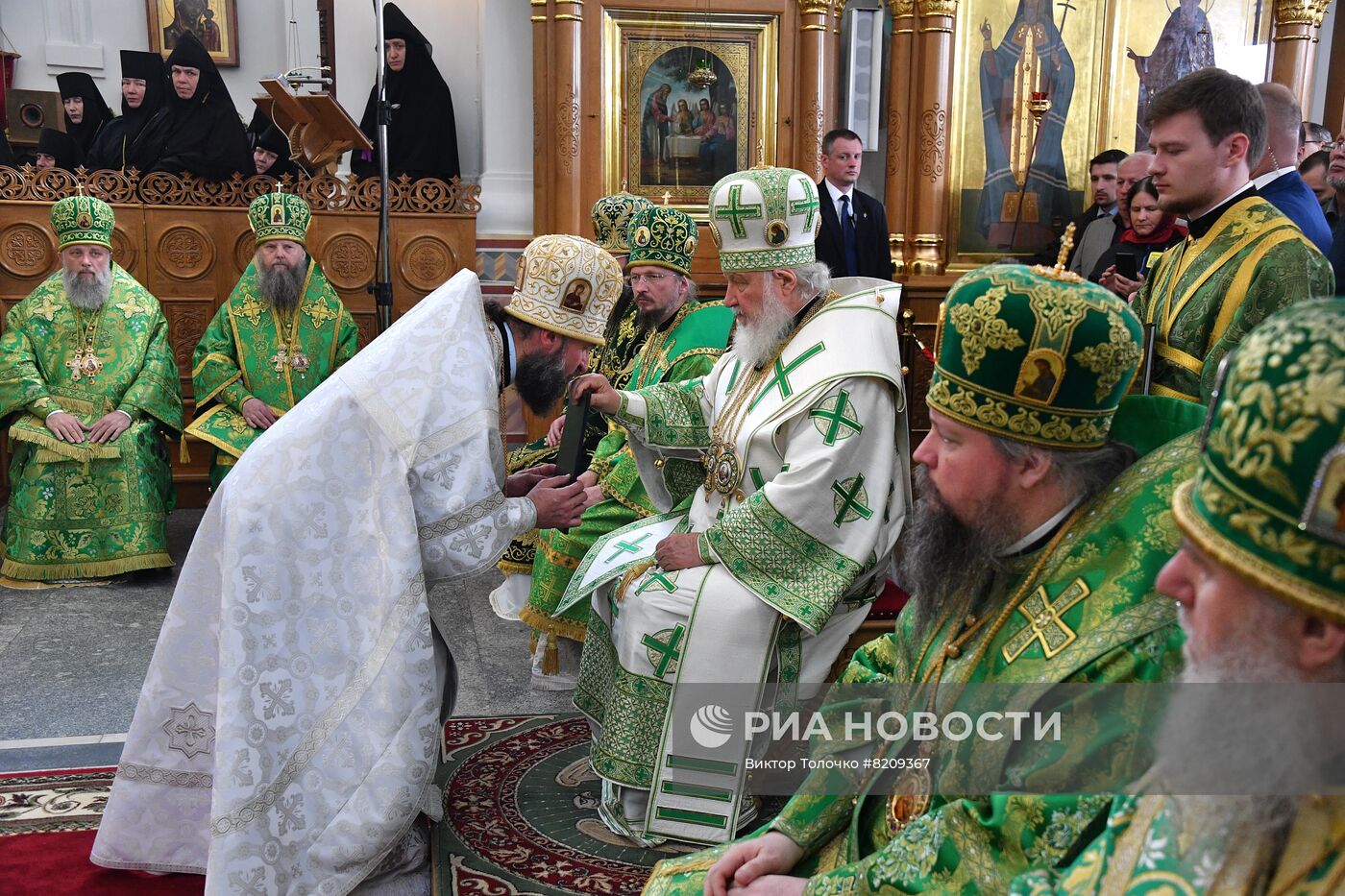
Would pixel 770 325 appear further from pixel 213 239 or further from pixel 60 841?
pixel 213 239

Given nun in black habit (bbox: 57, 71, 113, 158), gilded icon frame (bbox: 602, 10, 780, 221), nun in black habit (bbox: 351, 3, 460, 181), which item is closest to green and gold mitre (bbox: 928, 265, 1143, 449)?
gilded icon frame (bbox: 602, 10, 780, 221)

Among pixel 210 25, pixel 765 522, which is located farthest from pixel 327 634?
pixel 210 25

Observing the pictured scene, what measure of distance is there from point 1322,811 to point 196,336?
7.25 m

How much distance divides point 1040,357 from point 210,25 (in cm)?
1012

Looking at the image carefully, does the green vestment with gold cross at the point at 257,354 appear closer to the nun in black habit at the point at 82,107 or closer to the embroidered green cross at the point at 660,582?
the nun in black habit at the point at 82,107

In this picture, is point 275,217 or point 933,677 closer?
point 933,677

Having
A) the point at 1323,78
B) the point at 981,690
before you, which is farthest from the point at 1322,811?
the point at 1323,78

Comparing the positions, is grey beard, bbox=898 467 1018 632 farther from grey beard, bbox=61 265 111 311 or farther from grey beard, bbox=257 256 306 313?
grey beard, bbox=61 265 111 311

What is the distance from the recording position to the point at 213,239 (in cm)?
721

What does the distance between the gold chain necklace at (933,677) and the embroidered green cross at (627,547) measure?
166 cm

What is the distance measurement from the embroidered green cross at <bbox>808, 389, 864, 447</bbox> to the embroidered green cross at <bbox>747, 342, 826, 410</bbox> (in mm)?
133

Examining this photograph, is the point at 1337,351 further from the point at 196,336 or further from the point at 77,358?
the point at 196,336

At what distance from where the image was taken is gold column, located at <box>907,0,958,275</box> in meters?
8.43

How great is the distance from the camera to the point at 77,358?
618cm
